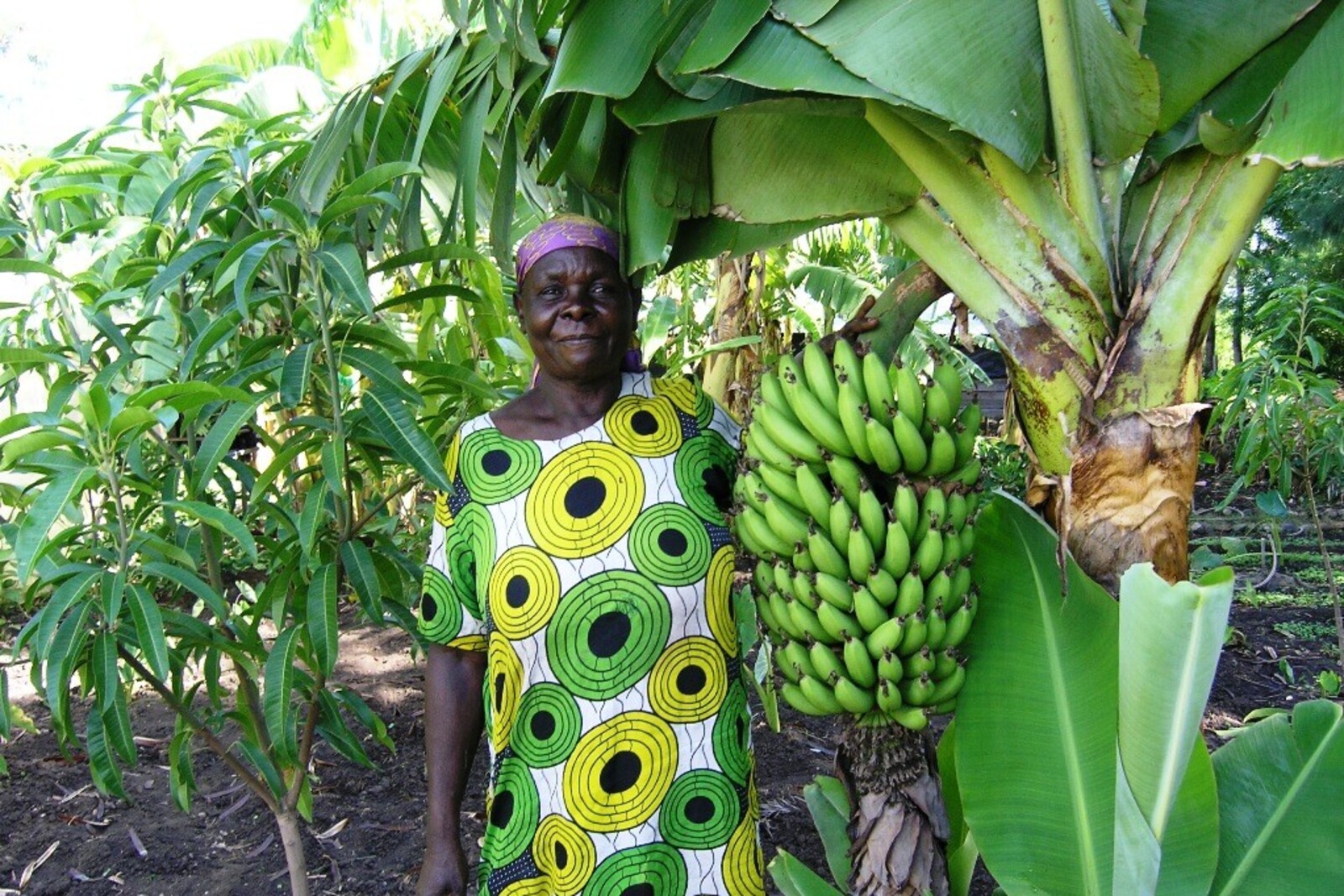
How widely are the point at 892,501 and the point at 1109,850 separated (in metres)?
0.57

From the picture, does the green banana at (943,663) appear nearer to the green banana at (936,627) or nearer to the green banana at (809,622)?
the green banana at (936,627)

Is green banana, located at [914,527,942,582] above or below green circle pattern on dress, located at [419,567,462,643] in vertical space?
above

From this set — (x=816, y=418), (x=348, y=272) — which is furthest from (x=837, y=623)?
(x=348, y=272)

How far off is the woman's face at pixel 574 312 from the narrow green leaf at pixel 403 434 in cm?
29

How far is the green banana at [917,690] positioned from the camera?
1074mm

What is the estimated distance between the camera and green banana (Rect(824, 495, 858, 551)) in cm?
106

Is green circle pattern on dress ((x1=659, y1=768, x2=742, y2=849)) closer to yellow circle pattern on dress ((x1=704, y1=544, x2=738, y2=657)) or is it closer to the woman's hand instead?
yellow circle pattern on dress ((x1=704, y1=544, x2=738, y2=657))

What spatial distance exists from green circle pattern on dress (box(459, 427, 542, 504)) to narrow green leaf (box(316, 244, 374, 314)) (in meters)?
0.31

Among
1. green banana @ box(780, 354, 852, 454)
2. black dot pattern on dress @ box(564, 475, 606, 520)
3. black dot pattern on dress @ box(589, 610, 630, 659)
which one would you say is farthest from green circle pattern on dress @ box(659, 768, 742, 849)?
green banana @ box(780, 354, 852, 454)

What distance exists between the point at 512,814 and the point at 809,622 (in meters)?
0.66

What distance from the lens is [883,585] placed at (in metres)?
1.05

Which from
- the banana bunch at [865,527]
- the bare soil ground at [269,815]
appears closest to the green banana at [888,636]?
the banana bunch at [865,527]

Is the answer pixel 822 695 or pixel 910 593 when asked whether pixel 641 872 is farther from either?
pixel 910 593

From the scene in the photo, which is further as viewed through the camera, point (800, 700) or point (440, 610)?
point (440, 610)
